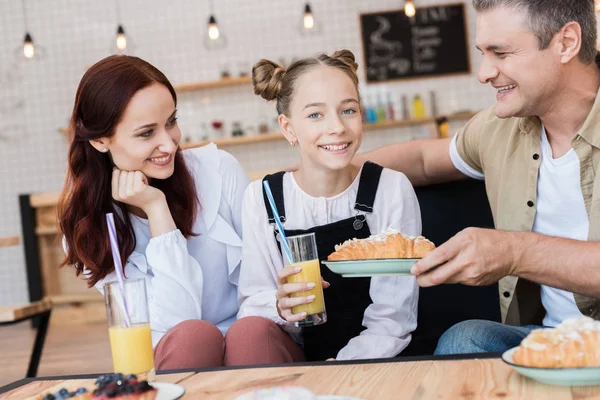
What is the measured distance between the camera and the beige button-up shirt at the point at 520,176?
6.80 ft

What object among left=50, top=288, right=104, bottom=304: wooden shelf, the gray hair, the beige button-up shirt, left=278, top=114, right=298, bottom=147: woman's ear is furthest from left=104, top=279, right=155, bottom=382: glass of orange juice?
left=50, top=288, right=104, bottom=304: wooden shelf

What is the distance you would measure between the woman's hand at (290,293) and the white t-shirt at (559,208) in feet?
2.48

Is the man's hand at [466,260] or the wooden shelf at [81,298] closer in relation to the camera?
the man's hand at [466,260]

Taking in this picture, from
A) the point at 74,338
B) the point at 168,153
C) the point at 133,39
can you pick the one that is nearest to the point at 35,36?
the point at 133,39

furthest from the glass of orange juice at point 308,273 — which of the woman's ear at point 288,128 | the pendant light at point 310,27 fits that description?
the pendant light at point 310,27

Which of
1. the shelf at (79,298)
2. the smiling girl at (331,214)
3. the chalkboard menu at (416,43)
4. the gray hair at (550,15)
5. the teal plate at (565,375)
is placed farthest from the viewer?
the chalkboard menu at (416,43)

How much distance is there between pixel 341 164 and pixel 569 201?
65cm

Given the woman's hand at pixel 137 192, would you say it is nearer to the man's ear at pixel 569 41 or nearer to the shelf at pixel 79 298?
the man's ear at pixel 569 41

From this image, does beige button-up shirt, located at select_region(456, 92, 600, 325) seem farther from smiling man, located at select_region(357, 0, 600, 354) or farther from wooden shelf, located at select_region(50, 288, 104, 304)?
wooden shelf, located at select_region(50, 288, 104, 304)

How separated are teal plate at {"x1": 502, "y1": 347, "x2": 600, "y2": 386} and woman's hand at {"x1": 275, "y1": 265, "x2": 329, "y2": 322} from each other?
671mm

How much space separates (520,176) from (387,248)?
66 cm

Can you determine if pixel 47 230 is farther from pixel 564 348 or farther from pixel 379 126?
pixel 564 348

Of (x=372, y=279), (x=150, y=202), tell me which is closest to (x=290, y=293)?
(x=372, y=279)

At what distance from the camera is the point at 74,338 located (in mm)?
6340
